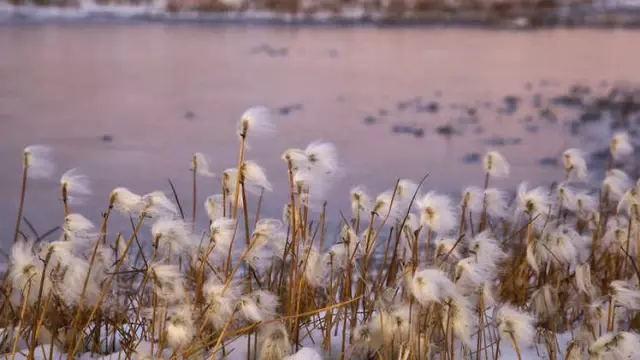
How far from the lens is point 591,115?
9266 millimetres

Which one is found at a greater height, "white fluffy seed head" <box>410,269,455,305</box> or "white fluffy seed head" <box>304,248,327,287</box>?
"white fluffy seed head" <box>410,269,455,305</box>

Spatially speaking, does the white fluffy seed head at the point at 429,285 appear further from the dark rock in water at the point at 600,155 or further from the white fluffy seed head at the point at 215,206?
the dark rock in water at the point at 600,155

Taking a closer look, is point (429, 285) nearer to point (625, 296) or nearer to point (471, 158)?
point (625, 296)

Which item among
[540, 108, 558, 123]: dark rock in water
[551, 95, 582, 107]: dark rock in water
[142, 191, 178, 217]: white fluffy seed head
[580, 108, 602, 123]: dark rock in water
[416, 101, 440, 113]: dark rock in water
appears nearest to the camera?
[142, 191, 178, 217]: white fluffy seed head

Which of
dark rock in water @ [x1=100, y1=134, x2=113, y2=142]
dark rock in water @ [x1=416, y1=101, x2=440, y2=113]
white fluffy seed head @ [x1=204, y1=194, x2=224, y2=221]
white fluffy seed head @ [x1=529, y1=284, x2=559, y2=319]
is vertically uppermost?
white fluffy seed head @ [x1=204, y1=194, x2=224, y2=221]

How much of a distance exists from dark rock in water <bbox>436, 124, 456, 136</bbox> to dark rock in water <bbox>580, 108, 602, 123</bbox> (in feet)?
5.62

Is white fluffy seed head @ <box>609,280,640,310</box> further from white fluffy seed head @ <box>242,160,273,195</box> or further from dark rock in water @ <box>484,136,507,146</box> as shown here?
dark rock in water @ <box>484,136,507,146</box>

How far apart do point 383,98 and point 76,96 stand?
3.70 metres

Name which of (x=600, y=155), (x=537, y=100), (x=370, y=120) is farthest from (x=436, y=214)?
(x=537, y=100)

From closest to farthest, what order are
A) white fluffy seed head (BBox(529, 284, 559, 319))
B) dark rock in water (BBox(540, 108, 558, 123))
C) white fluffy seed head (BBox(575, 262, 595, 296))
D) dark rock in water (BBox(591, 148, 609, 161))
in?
white fluffy seed head (BBox(575, 262, 595, 296)) < white fluffy seed head (BBox(529, 284, 559, 319)) < dark rock in water (BBox(591, 148, 609, 161)) < dark rock in water (BBox(540, 108, 558, 123))

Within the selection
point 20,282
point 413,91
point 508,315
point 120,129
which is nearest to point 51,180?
point 120,129

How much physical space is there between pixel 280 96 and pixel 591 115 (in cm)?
358

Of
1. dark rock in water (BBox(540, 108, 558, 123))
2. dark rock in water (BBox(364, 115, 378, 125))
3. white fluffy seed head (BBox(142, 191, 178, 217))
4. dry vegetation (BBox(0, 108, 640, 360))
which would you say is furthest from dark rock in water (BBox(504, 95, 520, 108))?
white fluffy seed head (BBox(142, 191, 178, 217))

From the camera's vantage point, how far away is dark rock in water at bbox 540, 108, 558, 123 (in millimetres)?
8836
